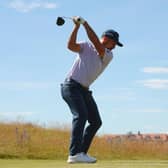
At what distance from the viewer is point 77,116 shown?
7441 mm

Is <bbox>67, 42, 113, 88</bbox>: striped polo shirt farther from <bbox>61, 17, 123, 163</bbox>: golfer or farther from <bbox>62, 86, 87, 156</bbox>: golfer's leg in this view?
<bbox>62, 86, 87, 156</bbox>: golfer's leg

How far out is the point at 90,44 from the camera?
24.7 ft

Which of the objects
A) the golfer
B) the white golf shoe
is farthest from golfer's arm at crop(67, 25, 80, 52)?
the white golf shoe

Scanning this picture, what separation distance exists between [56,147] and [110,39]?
30.6 feet

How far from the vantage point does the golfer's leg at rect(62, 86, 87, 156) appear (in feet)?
24.4

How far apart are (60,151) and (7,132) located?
3406 mm

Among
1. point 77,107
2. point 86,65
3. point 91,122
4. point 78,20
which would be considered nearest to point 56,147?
point 91,122

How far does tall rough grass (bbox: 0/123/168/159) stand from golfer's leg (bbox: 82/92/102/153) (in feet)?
20.6

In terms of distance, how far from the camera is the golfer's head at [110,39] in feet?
24.6

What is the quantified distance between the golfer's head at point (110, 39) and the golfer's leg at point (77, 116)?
0.71 m

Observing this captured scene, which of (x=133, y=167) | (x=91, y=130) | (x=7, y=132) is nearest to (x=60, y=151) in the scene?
(x=7, y=132)

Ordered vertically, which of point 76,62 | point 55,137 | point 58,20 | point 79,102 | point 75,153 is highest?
point 58,20

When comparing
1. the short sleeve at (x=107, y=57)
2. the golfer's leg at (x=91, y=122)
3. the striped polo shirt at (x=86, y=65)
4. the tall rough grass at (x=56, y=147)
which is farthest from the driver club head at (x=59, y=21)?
the tall rough grass at (x=56, y=147)

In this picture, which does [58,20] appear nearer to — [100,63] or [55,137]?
[100,63]
